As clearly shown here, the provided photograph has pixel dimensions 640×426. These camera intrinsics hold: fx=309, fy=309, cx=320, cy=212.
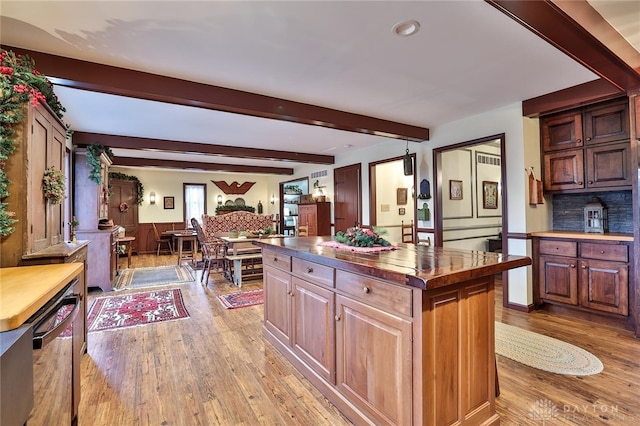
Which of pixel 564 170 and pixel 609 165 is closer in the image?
pixel 609 165

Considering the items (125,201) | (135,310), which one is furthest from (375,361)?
(125,201)

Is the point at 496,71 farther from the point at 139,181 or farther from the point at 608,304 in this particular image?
the point at 139,181

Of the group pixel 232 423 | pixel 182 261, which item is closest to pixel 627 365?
pixel 232 423

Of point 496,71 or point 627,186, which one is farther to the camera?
point 627,186

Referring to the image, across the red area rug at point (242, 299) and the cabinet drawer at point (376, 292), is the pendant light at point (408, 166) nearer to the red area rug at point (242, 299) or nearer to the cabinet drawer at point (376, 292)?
the red area rug at point (242, 299)

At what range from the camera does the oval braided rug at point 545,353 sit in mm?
2398

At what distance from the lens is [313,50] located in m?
2.50

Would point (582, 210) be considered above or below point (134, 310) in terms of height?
above

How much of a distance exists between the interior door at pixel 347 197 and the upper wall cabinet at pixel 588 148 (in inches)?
133

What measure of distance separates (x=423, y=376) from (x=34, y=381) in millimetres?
1525

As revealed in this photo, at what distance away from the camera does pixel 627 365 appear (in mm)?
2422

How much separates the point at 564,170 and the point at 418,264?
3.27 metres

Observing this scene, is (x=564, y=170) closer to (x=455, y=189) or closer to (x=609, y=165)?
(x=609, y=165)

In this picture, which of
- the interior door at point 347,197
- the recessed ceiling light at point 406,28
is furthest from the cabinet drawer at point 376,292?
the interior door at point 347,197
